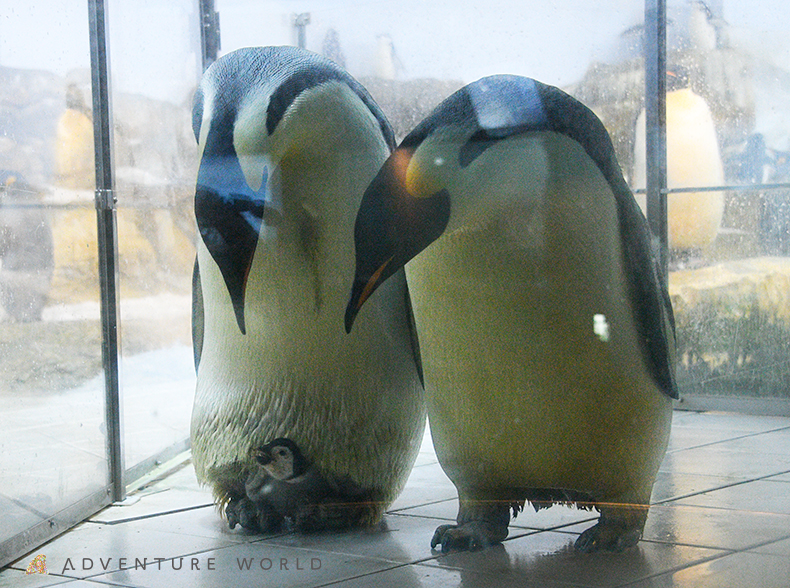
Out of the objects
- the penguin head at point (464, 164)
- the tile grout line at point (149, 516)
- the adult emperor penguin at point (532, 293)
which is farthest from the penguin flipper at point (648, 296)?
the tile grout line at point (149, 516)

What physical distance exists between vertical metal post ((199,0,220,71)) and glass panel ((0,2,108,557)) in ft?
0.74

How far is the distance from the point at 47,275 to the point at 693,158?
0.90 meters

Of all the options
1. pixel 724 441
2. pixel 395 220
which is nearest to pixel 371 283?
pixel 395 220

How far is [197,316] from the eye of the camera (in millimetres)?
1429

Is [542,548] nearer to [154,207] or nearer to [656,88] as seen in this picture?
[656,88]

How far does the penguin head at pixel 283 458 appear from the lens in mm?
1255

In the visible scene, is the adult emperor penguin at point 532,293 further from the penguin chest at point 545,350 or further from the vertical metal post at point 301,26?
the vertical metal post at point 301,26

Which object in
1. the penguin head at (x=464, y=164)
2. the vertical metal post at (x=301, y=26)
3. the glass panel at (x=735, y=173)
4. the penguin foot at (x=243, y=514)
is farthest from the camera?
the penguin foot at (x=243, y=514)

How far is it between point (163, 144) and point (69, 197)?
0.19 m

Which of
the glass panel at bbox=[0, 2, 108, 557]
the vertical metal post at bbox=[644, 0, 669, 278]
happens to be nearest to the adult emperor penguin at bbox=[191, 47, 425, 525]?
the glass panel at bbox=[0, 2, 108, 557]

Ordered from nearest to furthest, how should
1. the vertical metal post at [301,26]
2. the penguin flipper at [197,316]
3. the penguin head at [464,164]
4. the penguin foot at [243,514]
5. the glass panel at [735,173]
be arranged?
the glass panel at [735,173]
the penguin head at [464,164]
the vertical metal post at [301,26]
the penguin foot at [243,514]
the penguin flipper at [197,316]

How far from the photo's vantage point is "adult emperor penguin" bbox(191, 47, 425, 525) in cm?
117

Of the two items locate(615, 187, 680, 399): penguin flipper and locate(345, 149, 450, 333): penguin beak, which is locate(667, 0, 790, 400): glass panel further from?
locate(345, 149, 450, 333): penguin beak

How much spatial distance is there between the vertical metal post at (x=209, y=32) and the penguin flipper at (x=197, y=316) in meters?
0.29
